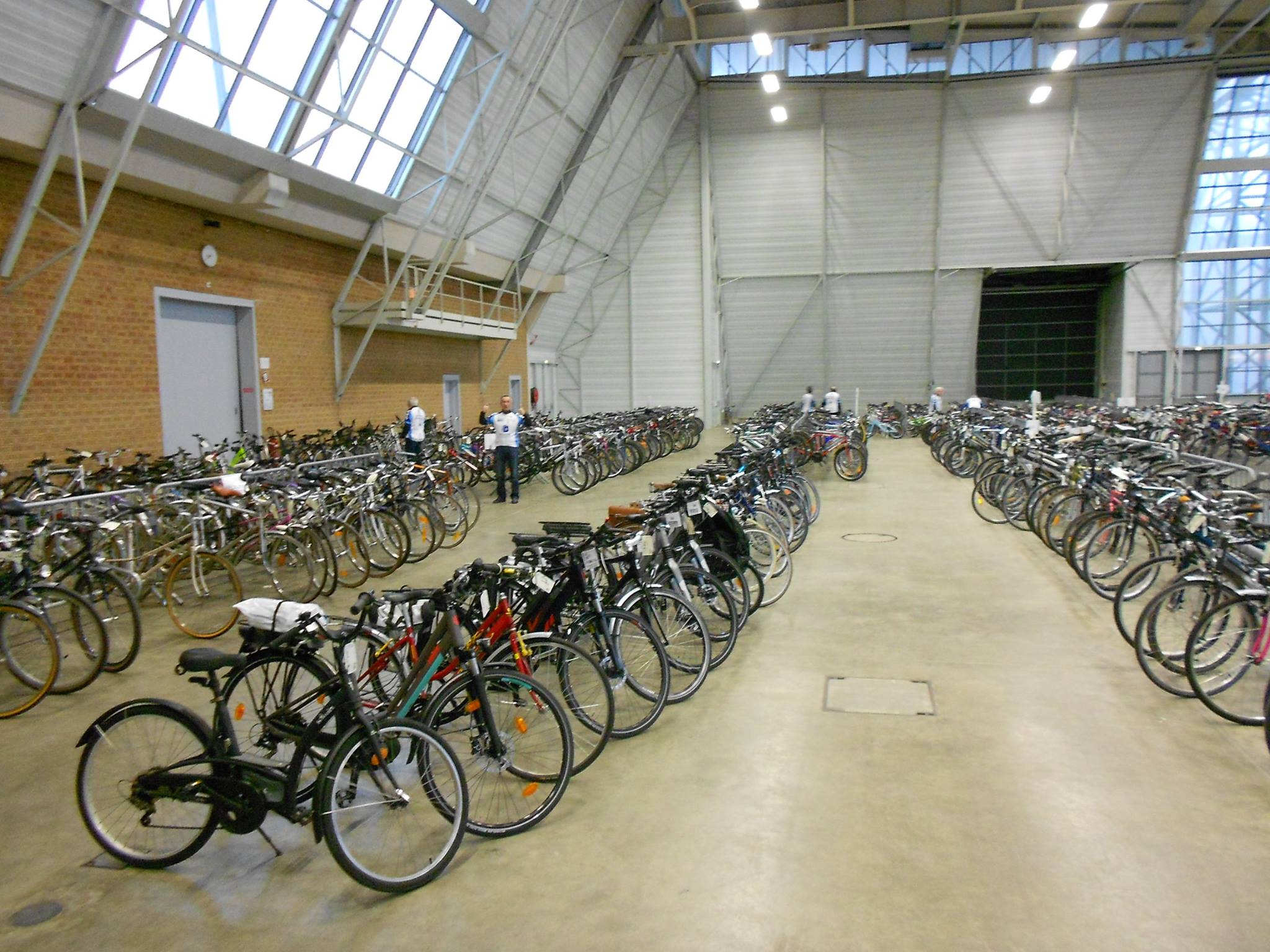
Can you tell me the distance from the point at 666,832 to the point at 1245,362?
75.4 ft

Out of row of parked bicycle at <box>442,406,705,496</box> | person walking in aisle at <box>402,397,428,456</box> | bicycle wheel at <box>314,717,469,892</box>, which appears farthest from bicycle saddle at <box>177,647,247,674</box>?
person walking in aisle at <box>402,397,428,456</box>

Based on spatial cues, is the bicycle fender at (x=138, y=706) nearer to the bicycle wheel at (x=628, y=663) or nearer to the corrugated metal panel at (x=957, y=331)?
the bicycle wheel at (x=628, y=663)

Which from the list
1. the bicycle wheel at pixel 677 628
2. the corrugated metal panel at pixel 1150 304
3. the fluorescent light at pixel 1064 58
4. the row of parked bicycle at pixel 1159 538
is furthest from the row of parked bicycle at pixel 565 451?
the corrugated metal panel at pixel 1150 304

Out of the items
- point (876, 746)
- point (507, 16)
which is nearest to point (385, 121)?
point (507, 16)

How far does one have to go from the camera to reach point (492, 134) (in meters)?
12.5

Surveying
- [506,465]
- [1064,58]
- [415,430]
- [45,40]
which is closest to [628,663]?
[506,465]

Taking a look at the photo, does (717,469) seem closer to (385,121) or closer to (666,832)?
(666,832)

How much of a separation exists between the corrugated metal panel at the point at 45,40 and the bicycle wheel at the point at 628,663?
22.8 ft

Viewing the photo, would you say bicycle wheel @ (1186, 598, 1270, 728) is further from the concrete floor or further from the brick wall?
the brick wall

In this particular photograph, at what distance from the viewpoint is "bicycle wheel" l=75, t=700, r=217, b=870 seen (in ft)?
8.47

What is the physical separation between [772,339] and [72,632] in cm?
1963

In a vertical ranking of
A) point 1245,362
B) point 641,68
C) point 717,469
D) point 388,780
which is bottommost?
point 388,780

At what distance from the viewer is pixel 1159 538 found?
528 centimetres

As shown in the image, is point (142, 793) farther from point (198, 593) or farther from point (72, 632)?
point (198, 593)
